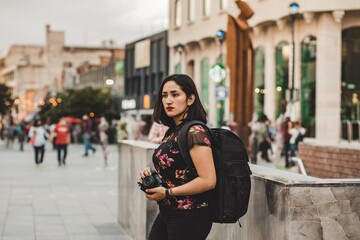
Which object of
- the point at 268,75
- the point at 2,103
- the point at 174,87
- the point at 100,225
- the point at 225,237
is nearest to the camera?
the point at 174,87

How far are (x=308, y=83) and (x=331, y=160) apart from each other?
3304 cm

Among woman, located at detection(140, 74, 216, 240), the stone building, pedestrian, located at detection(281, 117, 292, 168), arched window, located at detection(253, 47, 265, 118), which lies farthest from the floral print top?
→ the stone building

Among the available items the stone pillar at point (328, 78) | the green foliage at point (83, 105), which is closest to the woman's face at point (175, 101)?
the stone pillar at point (328, 78)

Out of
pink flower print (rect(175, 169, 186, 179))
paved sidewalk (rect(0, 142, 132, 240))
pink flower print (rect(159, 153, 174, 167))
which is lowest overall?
paved sidewalk (rect(0, 142, 132, 240))

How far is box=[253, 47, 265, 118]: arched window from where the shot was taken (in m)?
49.7

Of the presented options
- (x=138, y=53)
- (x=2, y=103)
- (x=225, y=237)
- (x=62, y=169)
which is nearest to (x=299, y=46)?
(x=62, y=169)

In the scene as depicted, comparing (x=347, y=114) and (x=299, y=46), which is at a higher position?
(x=299, y=46)

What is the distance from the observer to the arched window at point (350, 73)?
146 feet

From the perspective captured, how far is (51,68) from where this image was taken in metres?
158

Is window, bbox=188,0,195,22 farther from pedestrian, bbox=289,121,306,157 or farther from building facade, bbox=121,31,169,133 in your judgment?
pedestrian, bbox=289,121,306,157

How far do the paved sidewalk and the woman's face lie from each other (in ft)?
18.8

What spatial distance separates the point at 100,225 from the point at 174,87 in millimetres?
7096

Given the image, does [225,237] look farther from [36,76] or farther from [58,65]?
[36,76]

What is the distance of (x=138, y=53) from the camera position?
77688mm
